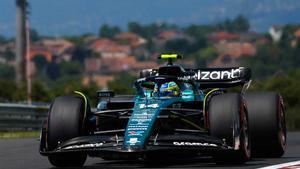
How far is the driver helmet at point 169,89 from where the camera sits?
13.9m

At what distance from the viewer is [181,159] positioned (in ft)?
47.3

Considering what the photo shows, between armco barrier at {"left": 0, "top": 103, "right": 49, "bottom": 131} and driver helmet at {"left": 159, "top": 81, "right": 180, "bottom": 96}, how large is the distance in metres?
12.6

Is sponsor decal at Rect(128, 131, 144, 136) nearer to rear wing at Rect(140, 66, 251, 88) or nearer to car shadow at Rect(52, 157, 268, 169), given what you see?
car shadow at Rect(52, 157, 268, 169)

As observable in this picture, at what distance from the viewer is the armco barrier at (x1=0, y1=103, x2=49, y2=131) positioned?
26.3m

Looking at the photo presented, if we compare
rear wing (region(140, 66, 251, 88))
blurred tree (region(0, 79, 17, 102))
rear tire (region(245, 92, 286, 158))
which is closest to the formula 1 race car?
rear tire (region(245, 92, 286, 158))

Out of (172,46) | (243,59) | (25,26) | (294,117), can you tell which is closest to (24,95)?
(25,26)

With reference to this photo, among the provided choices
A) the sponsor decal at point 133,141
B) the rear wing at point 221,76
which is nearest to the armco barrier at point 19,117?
the rear wing at point 221,76

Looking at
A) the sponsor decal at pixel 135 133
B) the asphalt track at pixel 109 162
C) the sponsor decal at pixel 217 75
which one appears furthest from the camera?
the sponsor decal at pixel 217 75

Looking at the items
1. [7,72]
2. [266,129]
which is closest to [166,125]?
[266,129]

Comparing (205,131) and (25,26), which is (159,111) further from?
(25,26)

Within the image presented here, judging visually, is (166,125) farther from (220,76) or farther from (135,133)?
(220,76)

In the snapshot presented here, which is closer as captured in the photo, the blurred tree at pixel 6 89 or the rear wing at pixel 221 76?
the rear wing at pixel 221 76

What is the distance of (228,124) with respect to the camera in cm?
1262

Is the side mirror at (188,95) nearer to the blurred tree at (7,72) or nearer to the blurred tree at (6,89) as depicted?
the blurred tree at (6,89)
